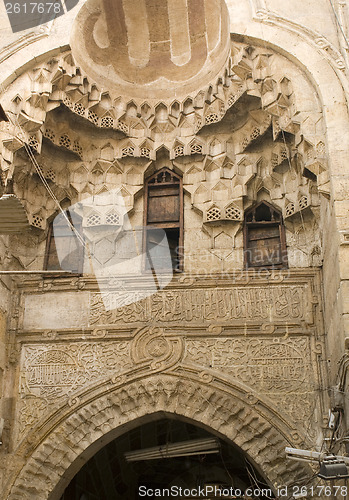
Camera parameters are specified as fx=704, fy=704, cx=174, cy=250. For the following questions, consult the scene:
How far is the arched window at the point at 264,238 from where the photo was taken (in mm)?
8234

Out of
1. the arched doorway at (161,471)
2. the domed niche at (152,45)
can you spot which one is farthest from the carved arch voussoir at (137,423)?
the domed niche at (152,45)

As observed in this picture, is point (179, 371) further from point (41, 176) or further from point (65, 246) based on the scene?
point (41, 176)

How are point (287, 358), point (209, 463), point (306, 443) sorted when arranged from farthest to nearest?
point (209, 463) < point (287, 358) < point (306, 443)

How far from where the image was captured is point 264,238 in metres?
8.43

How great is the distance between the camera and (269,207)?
8.55m

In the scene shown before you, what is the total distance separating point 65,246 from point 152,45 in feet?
9.51

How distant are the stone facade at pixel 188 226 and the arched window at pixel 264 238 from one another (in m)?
0.12

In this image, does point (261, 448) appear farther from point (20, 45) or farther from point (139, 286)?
point (20, 45)

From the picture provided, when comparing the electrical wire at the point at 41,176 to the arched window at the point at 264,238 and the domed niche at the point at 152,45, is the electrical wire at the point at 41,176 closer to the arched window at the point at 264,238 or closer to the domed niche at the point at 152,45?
the domed niche at the point at 152,45

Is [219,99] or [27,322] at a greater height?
[219,99]

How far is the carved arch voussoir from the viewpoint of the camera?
7.08m

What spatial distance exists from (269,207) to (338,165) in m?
1.69

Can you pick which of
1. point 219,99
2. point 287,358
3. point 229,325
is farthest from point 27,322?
point 219,99

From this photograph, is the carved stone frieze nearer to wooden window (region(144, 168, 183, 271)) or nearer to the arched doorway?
wooden window (region(144, 168, 183, 271))
